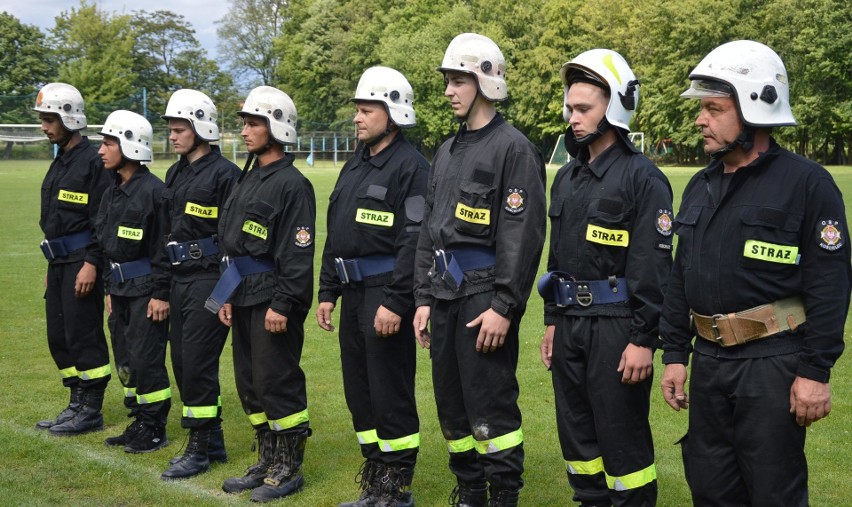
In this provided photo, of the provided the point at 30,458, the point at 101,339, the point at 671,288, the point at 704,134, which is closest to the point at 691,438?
the point at 671,288

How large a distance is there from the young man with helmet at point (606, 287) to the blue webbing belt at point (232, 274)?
2.40 meters

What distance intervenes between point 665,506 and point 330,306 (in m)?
2.59

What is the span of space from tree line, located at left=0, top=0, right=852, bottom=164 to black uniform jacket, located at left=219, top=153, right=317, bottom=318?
53125mm

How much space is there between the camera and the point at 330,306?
6.73m

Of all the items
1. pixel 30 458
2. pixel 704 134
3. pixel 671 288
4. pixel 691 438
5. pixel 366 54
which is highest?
pixel 366 54

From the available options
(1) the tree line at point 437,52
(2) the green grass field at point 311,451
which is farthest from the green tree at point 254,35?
(2) the green grass field at point 311,451

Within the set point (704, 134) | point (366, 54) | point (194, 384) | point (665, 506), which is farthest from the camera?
point (366, 54)

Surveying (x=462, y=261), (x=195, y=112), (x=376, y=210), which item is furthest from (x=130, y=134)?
(x=462, y=261)

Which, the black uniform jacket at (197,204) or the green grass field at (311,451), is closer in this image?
the green grass field at (311,451)

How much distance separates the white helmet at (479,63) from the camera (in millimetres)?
5684

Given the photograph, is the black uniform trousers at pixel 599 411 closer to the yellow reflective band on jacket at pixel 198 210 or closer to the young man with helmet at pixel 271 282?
the young man with helmet at pixel 271 282

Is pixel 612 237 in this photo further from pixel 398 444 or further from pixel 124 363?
pixel 124 363

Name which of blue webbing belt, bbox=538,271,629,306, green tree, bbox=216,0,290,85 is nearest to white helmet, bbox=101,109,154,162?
blue webbing belt, bbox=538,271,629,306

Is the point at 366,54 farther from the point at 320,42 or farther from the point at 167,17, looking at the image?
the point at 167,17
